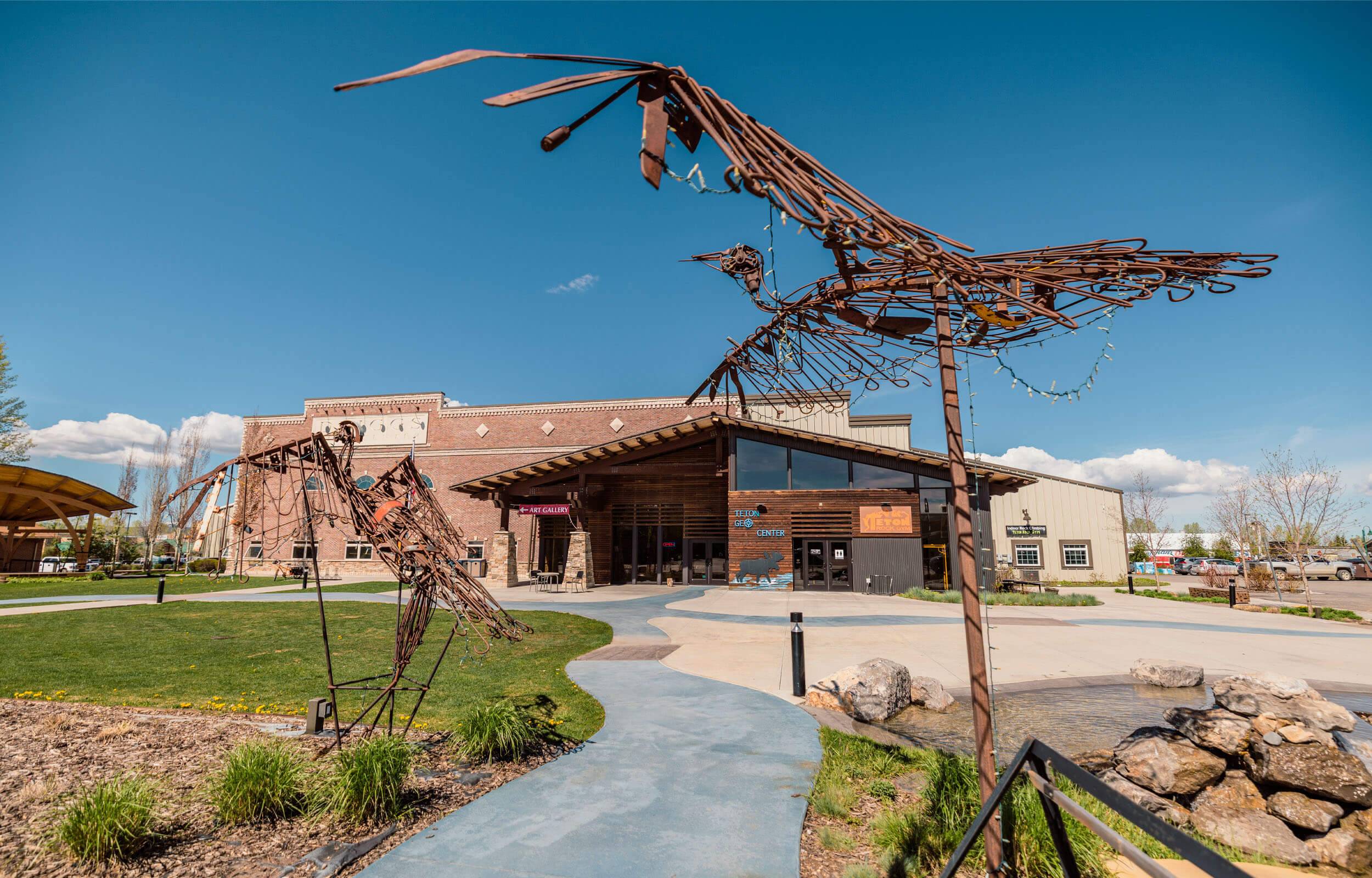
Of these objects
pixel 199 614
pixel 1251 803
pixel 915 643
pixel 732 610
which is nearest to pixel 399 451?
pixel 199 614

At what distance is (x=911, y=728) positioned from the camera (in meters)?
6.83

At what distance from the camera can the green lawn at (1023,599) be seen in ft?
67.1

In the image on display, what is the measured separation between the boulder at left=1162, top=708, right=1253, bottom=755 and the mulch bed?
5.63m

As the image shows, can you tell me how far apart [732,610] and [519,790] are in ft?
45.7

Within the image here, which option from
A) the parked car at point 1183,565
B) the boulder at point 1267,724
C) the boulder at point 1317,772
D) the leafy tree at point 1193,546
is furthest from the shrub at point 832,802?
the leafy tree at point 1193,546

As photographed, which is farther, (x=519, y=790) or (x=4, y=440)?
(x=4, y=440)

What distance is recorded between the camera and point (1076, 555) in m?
34.8

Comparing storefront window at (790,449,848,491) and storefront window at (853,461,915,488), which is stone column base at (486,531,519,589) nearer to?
storefront window at (790,449,848,491)

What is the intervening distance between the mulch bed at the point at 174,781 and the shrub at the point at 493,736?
111mm

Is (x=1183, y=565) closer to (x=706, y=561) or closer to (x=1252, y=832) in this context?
(x=706, y=561)

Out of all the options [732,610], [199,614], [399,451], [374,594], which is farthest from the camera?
[399,451]

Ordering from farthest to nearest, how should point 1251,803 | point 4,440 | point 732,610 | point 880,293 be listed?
point 4,440 → point 732,610 → point 1251,803 → point 880,293

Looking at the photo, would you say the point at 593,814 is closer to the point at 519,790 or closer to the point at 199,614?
the point at 519,790

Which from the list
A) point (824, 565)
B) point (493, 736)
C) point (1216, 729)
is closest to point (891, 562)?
point (824, 565)
